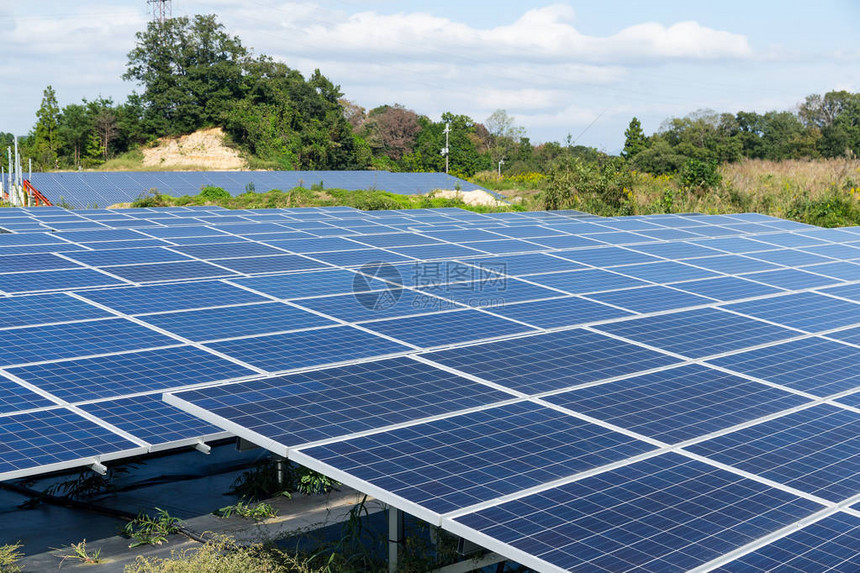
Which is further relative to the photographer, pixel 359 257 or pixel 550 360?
pixel 359 257

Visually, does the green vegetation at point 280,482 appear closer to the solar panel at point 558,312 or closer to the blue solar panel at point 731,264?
the solar panel at point 558,312

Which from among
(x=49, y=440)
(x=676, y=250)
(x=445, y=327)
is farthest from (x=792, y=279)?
(x=49, y=440)

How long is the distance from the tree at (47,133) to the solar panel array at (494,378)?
2860 inches

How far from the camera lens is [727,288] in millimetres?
17812

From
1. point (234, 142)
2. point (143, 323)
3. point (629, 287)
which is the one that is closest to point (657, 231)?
point (629, 287)

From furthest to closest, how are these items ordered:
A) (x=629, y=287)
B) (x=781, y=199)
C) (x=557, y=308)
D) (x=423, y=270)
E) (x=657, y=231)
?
(x=781, y=199)
(x=657, y=231)
(x=423, y=270)
(x=629, y=287)
(x=557, y=308)

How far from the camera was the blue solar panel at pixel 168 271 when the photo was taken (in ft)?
57.2

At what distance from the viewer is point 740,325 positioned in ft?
Answer: 47.1

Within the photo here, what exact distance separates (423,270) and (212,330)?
6.09 m

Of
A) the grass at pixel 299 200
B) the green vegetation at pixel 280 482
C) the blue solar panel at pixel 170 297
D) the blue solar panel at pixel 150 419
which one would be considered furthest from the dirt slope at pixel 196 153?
the blue solar panel at pixel 150 419

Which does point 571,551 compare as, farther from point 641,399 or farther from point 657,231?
point 657,231

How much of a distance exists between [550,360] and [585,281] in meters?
6.92

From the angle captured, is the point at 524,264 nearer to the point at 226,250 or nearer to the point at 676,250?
the point at 676,250

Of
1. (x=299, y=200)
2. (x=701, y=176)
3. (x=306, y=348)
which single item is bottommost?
(x=299, y=200)
